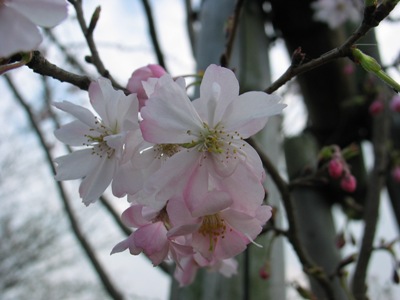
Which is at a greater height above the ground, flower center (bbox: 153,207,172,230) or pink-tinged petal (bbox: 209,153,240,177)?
pink-tinged petal (bbox: 209,153,240,177)

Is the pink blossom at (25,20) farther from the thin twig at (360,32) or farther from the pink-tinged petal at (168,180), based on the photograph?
the thin twig at (360,32)

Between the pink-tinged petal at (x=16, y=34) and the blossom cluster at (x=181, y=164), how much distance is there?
14 centimetres

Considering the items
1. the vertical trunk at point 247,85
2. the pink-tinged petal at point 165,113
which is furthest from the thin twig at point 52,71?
the vertical trunk at point 247,85

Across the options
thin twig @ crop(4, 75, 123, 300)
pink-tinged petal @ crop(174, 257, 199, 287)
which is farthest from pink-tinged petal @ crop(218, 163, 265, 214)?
thin twig @ crop(4, 75, 123, 300)

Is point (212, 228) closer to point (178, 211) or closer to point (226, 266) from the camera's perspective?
point (178, 211)

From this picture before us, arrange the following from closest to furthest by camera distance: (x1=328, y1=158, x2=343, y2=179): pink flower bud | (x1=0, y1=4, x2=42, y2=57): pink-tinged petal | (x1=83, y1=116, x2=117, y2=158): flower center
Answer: (x1=0, y1=4, x2=42, y2=57): pink-tinged petal < (x1=83, y1=116, x2=117, y2=158): flower center < (x1=328, y1=158, x2=343, y2=179): pink flower bud

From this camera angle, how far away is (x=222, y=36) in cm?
151

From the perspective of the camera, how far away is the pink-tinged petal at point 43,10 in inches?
16.5

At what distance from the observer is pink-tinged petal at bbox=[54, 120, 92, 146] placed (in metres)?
0.63

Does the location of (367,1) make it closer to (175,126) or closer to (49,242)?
(175,126)

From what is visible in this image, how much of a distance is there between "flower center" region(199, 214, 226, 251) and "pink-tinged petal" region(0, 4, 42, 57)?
31 centimetres

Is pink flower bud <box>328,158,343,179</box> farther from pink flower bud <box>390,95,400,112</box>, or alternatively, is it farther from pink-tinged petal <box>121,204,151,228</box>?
pink flower bud <box>390,95,400,112</box>

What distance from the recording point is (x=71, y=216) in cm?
195

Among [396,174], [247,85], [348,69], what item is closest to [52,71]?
[247,85]
